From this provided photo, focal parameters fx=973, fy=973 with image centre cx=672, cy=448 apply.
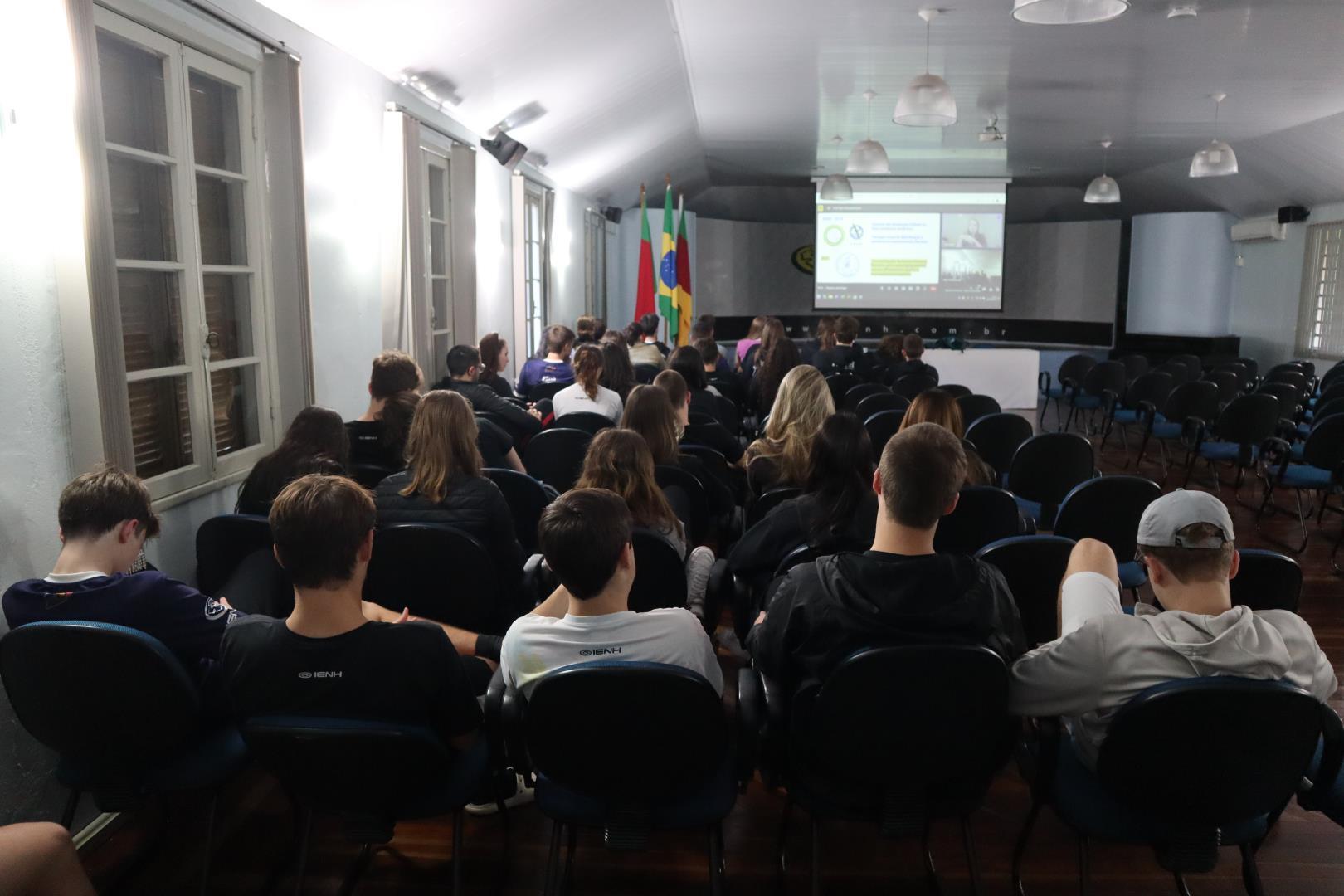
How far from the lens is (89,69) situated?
9.77ft

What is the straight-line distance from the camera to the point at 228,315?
4.64 metres

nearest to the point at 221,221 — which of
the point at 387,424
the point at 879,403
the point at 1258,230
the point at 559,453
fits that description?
the point at 387,424

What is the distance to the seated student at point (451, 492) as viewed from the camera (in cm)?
326

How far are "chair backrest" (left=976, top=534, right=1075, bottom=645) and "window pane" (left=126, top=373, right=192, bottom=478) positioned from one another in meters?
3.21

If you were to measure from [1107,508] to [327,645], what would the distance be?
10.7 feet

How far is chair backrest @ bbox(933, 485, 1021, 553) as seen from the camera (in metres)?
3.79

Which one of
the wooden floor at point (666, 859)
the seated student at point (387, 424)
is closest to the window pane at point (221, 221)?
the seated student at point (387, 424)

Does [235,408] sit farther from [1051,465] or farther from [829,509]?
[1051,465]

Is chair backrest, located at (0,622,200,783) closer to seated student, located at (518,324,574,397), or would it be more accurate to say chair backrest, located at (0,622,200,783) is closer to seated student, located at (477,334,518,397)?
seated student, located at (477,334,518,397)

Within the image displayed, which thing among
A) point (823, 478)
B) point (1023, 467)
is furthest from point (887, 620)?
point (1023, 467)

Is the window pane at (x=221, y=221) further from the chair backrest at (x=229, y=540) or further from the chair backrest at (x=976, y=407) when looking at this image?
the chair backrest at (x=976, y=407)

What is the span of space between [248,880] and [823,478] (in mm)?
2075

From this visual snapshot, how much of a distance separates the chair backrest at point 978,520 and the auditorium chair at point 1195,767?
1.55 metres

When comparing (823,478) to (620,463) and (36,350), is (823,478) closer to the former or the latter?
(620,463)
